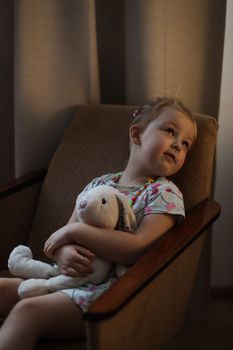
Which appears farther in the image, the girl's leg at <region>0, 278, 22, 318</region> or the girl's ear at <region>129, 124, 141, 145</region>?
the girl's ear at <region>129, 124, 141, 145</region>

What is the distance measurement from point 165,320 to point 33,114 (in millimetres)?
909

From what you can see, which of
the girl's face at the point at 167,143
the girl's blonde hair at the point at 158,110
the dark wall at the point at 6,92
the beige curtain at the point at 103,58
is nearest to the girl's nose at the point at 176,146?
the girl's face at the point at 167,143

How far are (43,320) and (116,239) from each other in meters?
0.27

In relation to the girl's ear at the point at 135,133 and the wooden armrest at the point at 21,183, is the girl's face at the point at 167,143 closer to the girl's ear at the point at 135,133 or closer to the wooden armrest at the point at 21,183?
the girl's ear at the point at 135,133

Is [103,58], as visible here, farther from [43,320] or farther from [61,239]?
[43,320]

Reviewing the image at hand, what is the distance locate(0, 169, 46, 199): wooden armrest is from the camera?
68.5 inches

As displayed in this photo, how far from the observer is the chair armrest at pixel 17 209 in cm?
175

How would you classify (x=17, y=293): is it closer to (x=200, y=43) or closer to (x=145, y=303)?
(x=145, y=303)

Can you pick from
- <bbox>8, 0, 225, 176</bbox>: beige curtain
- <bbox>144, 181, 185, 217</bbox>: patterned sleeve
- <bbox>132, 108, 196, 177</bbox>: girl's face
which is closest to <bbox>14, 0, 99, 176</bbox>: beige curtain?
<bbox>8, 0, 225, 176</bbox>: beige curtain

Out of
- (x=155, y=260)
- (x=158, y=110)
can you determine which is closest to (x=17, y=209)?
(x=158, y=110)

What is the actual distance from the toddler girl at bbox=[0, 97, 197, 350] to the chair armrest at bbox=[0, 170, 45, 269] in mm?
291

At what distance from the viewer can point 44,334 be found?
1.28 m

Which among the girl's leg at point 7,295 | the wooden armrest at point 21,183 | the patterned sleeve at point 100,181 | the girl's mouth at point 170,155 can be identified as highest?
the girl's mouth at point 170,155

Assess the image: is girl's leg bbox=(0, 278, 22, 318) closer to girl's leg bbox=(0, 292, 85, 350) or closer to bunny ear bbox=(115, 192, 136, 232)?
girl's leg bbox=(0, 292, 85, 350)
